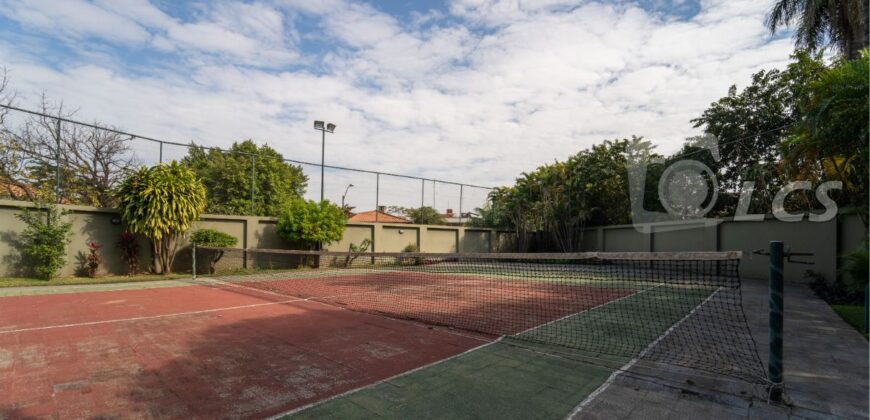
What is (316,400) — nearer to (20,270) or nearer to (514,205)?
(20,270)

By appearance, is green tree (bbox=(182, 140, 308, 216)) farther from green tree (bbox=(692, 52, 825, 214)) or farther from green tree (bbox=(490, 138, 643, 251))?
green tree (bbox=(692, 52, 825, 214))

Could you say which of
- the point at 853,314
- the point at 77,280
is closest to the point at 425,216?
the point at 77,280

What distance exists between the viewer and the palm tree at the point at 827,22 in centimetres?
1209

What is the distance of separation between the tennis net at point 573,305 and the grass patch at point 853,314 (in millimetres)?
1474

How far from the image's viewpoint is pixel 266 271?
1558cm

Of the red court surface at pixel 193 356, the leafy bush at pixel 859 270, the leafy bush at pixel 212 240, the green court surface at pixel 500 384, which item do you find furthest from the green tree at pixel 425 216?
the green court surface at pixel 500 384

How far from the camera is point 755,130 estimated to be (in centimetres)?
1992

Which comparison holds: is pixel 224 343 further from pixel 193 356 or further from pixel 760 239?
pixel 760 239

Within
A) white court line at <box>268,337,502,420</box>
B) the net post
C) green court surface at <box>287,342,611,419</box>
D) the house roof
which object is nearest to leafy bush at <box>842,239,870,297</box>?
the net post

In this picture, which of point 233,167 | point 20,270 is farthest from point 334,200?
point 20,270

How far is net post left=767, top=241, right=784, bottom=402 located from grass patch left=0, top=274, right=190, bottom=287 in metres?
14.4

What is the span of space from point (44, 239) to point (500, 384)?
13420 mm

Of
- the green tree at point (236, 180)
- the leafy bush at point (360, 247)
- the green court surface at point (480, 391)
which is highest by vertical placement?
the green tree at point (236, 180)

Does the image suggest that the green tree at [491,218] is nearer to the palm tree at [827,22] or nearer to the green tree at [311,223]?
the green tree at [311,223]
